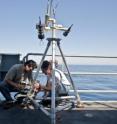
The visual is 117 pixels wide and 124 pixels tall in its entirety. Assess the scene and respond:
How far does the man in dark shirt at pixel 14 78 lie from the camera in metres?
5.62

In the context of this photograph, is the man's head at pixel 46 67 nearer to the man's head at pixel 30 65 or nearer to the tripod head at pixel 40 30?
the man's head at pixel 30 65

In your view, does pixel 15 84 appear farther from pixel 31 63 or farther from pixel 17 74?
pixel 31 63

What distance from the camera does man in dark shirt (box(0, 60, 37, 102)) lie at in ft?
18.4

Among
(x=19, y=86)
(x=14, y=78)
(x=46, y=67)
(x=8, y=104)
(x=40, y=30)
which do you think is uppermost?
(x=40, y=30)

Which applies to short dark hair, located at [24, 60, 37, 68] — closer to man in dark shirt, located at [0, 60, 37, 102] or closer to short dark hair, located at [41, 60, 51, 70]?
man in dark shirt, located at [0, 60, 37, 102]

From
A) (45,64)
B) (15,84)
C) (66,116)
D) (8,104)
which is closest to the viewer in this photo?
→ (66,116)

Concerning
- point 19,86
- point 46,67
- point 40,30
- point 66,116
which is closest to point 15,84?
point 19,86

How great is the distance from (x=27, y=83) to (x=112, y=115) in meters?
1.47

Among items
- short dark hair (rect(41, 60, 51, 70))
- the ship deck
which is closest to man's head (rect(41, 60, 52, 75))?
short dark hair (rect(41, 60, 51, 70))

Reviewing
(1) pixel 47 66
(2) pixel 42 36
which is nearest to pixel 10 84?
(1) pixel 47 66

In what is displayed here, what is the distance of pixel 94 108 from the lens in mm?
5734

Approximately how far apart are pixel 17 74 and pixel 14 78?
91 millimetres

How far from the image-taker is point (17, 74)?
570cm

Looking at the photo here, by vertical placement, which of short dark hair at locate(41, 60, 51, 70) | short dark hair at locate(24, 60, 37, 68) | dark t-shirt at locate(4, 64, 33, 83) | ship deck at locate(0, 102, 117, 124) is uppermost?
short dark hair at locate(24, 60, 37, 68)
